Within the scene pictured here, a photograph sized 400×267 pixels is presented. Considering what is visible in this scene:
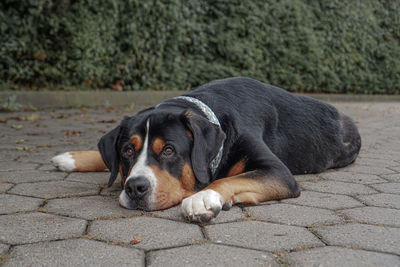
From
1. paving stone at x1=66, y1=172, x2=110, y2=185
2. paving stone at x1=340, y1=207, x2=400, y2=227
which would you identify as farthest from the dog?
paving stone at x1=340, y1=207, x2=400, y2=227

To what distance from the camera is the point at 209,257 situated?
2.15m

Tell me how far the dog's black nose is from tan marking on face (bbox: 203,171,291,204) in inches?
16.5

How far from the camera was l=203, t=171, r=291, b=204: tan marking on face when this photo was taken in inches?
119

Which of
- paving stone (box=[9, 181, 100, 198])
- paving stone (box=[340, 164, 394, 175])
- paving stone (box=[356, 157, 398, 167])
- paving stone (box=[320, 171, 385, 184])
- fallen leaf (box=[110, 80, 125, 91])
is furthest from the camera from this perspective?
fallen leaf (box=[110, 80, 125, 91])

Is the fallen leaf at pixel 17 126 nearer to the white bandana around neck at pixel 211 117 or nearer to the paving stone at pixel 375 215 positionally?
the white bandana around neck at pixel 211 117

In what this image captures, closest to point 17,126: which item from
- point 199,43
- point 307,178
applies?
point 307,178

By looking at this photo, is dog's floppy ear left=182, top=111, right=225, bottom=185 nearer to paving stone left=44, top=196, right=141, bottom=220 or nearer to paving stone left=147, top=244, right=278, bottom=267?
paving stone left=44, top=196, right=141, bottom=220

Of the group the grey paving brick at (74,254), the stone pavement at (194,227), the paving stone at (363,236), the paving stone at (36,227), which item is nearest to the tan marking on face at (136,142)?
the stone pavement at (194,227)

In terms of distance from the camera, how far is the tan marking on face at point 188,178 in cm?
315

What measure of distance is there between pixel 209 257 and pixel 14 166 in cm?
285

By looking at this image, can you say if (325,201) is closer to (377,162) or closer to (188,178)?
(188,178)

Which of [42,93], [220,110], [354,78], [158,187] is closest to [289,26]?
[354,78]

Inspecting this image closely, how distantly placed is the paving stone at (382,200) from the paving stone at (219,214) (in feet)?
3.21

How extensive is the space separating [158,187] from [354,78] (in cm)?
1483
